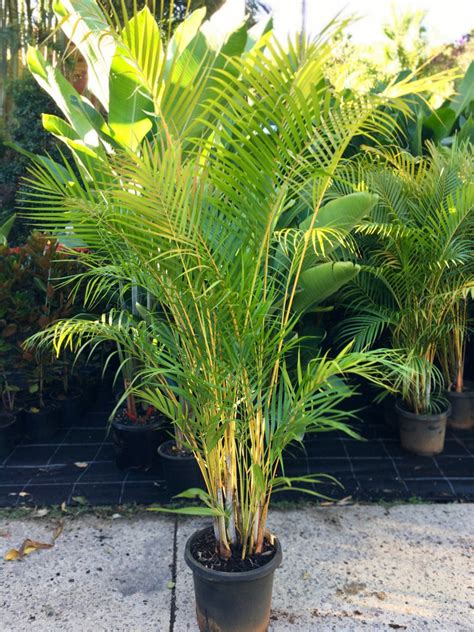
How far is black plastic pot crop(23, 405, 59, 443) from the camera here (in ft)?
13.5

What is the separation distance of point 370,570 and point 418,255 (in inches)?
71.0

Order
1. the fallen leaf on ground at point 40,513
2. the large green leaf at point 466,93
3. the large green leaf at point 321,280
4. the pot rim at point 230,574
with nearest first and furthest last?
the pot rim at point 230,574
the large green leaf at point 321,280
the fallen leaf on ground at point 40,513
the large green leaf at point 466,93

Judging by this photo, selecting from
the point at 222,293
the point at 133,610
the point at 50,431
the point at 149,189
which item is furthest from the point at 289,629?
the point at 50,431

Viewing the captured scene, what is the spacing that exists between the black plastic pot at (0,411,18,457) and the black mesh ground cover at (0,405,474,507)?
0.19 ft

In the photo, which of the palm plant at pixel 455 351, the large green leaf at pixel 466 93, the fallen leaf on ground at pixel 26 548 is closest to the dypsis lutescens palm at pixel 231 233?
the fallen leaf on ground at pixel 26 548

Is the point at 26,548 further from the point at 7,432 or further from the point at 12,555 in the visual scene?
the point at 7,432

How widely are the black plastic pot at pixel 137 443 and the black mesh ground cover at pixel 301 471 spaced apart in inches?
2.6

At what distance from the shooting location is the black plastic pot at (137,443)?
3637mm

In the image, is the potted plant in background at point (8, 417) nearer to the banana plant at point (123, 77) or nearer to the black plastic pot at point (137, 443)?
the black plastic pot at point (137, 443)

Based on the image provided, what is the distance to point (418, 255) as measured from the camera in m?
3.47

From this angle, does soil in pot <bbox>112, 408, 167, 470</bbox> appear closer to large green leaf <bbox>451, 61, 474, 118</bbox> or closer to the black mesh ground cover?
the black mesh ground cover

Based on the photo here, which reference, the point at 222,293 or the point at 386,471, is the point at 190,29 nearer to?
the point at 222,293

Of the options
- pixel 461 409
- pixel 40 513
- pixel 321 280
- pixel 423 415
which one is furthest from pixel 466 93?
pixel 40 513

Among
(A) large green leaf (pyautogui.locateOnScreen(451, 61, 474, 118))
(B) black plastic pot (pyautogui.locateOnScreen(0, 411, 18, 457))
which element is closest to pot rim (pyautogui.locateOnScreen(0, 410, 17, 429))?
(B) black plastic pot (pyautogui.locateOnScreen(0, 411, 18, 457))
